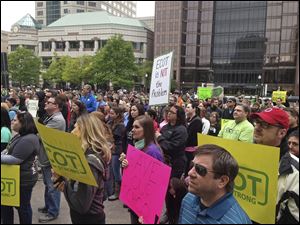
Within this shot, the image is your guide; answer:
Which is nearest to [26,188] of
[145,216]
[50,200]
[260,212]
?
[50,200]

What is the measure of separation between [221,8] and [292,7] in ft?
61.2

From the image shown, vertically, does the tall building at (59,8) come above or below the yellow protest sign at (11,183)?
above

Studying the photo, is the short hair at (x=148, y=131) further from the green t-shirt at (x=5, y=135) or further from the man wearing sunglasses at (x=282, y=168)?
the green t-shirt at (x=5, y=135)

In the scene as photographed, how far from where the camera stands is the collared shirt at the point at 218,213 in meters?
1.90

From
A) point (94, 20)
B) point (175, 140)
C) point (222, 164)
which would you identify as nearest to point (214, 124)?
point (175, 140)

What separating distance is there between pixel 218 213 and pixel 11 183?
2.26 metres

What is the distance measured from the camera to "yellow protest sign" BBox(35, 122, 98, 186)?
259cm

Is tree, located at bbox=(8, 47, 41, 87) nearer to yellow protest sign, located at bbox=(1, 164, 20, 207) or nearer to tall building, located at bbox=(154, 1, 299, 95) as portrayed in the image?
tall building, located at bbox=(154, 1, 299, 95)

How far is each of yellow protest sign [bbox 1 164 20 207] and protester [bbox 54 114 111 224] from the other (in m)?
0.59

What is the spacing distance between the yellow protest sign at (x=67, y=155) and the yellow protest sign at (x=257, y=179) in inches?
43.2

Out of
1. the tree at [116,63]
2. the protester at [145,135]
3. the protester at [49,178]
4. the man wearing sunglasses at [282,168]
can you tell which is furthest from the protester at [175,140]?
the tree at [116,63]

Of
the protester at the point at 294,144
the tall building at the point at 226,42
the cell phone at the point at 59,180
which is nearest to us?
the protester at the point at 294,144

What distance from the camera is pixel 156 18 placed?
84.6 m

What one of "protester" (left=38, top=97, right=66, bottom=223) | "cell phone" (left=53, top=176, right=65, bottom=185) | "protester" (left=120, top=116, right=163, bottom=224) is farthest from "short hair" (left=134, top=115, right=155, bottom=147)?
"protester" (left=38, top=97, right=66, bottom=223)
